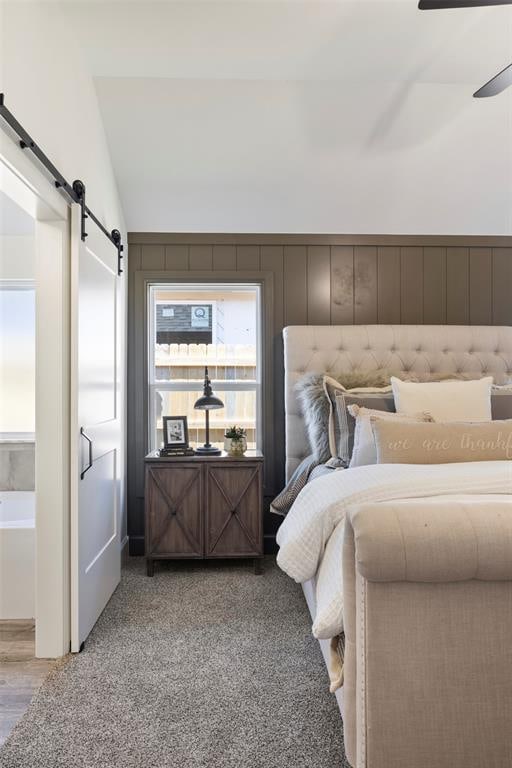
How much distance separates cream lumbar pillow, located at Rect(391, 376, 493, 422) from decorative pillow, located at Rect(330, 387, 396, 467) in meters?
0.08

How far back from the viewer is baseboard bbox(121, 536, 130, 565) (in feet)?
11.6

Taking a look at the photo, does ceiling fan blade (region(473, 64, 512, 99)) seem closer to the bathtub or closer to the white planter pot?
the white planter pot

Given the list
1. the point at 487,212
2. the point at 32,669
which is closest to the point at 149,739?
the point at 32,669

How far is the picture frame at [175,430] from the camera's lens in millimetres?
3449

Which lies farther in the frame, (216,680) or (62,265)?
(62,265)

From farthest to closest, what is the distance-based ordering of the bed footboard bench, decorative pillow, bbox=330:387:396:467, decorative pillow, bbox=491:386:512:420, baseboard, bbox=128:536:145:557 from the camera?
baseboard, bbox=128:536:145:557
decorative pillow, bbox=491:386:512:420
decorative pillow, bbox=330:387:396:467
the bed footboard bench

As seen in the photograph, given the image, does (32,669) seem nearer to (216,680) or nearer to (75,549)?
(75,549)

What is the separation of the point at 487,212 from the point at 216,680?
343cm

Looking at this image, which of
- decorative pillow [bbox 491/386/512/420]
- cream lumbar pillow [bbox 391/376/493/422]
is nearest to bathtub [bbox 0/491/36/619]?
cream lumbar pillow [bbox 391/376/493/422]

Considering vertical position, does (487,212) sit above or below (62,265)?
above

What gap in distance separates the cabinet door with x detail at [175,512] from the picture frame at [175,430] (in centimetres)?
23

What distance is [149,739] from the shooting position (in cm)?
173

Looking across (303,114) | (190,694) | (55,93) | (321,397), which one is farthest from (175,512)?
(303,114)

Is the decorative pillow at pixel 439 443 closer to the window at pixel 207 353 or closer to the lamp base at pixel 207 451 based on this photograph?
the lamp base at pixel 207 451
